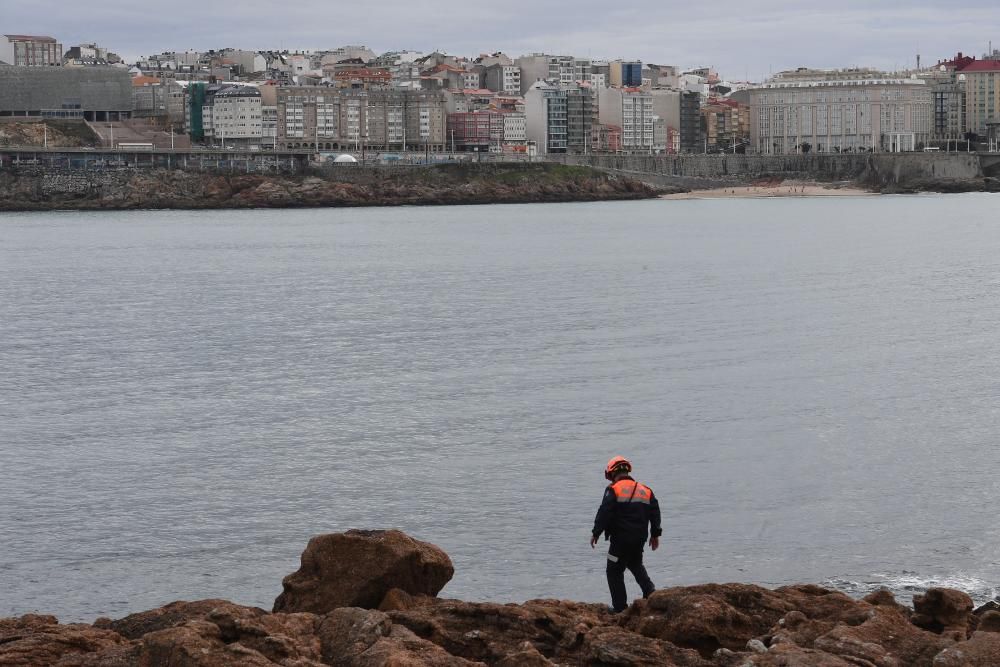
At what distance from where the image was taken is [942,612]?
920 centimetres

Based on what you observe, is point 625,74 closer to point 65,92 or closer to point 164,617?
point 65,92

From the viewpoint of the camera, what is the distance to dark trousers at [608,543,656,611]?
31.4 feet

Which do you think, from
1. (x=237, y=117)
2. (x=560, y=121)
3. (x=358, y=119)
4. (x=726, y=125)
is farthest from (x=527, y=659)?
(x=726, y=125)

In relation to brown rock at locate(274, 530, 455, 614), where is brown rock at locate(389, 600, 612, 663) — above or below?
below

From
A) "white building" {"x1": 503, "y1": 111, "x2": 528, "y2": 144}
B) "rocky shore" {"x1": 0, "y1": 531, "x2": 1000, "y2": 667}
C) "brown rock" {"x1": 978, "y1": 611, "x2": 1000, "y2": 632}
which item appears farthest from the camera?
"white building" {"x1": 503, "y1": 111, "x2": 528, "y2": 144}

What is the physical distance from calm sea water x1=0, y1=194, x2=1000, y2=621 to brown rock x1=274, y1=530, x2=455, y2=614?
1447 mm

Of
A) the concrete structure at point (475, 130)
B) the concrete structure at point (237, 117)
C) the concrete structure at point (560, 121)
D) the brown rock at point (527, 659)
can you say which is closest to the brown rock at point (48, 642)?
the brown rock at point (527, 659)

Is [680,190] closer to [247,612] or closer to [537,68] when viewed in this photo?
[537,68]

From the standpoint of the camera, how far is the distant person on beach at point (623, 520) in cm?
941

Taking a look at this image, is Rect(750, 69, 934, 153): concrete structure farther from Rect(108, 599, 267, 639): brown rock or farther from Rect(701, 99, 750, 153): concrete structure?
Rect(108, 599, 267, 639): brown rock

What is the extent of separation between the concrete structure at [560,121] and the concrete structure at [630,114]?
680 cm

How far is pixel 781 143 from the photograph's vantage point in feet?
536

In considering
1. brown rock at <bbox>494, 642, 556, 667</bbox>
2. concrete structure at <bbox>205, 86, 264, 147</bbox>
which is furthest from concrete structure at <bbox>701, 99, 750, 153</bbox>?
brown rock at <bbox>494, 642, 556, 667</bbox>

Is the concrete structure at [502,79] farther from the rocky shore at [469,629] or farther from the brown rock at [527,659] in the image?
the brown rock at [527,659]
